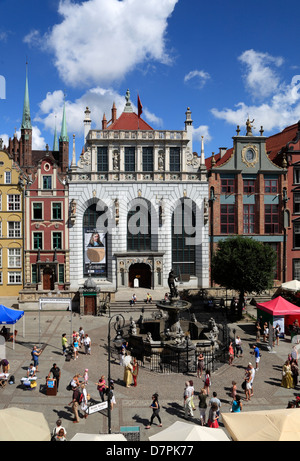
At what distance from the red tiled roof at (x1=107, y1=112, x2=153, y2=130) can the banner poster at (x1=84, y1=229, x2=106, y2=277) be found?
1430 centimetres

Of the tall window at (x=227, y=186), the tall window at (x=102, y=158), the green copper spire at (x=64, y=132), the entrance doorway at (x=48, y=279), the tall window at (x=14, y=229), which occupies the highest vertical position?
the green copper spire at (x=64, y=132)

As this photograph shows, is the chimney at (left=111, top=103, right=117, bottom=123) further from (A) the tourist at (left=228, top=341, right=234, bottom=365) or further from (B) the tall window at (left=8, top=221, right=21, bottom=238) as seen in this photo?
(A) the tourist at (left=228, top=341, right=234, bottom=365)

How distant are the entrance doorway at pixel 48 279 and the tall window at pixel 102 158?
13.6 meters

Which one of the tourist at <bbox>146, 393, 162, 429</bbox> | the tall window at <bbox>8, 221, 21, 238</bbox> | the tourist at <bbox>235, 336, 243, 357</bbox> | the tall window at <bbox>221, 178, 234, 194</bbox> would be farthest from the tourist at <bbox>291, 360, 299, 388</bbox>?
the tall window at <bbox>8, 221, 21, 238</bbox>

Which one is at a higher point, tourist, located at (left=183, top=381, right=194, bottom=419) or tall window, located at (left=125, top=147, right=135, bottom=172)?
tall window, located at (left=125, top=147, right=135, bottom=172)

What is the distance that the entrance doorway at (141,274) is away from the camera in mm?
47562

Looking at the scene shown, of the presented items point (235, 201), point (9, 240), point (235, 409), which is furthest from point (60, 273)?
point (235, 409)

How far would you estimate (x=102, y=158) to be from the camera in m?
46.6

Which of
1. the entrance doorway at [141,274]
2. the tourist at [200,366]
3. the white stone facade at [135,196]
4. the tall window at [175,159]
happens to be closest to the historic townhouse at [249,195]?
the white stone facade at [135,196]

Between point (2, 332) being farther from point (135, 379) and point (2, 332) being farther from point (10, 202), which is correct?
point (10, 202)

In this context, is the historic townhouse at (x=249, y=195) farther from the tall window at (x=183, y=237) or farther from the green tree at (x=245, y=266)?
the green tree at (x=245, y=266)

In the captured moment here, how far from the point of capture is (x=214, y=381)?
22.6m

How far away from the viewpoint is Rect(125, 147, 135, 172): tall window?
46781mm

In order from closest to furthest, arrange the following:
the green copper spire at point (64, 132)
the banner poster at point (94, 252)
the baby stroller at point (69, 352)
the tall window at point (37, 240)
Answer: the baby stroller at point (69, 352)
the tall window at point (37, 240)
the banner poster at point (94, 252)
the green copper spire at point (64, 132)
